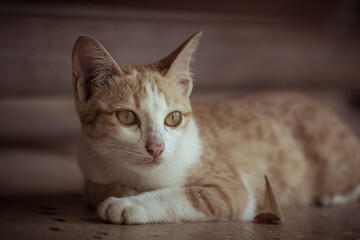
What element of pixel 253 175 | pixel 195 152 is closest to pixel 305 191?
pixel 253 175

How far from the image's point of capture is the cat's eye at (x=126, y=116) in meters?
1.98

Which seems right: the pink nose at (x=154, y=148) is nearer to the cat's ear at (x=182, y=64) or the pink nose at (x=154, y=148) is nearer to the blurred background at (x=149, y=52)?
the cat's ear at (x=182, y=64)

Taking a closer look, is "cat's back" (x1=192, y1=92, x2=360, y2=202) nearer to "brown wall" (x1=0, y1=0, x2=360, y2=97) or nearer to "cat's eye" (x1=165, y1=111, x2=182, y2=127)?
"cat's eye" (x1=165, y1=111, x2=182, y2=127)

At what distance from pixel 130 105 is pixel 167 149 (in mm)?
240

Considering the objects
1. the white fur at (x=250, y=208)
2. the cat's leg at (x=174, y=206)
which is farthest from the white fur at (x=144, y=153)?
the white fur at (x=250, y=208)

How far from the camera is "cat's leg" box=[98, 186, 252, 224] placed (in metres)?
1.90

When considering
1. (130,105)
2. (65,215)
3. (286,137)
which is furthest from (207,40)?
(65,215)

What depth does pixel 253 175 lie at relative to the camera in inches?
102

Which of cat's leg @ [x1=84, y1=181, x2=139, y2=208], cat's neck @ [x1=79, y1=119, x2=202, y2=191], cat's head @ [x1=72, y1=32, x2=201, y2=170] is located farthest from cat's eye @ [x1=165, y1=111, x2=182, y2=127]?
cat's leg @ [x1=84, y1=181, x2=139, y2=208]

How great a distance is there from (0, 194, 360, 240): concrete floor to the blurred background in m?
0.40

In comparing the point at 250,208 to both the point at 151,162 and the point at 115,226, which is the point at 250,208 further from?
the point at 115,226

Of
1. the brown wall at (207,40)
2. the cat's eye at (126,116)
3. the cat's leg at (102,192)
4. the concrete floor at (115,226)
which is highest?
the brown wall at (207,40)

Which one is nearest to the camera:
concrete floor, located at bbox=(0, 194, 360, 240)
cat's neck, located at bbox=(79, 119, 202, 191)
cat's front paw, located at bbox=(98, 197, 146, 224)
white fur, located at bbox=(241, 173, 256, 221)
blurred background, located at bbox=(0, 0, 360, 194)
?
concrete floor, located at bbox=(0, 194, 360, 240)

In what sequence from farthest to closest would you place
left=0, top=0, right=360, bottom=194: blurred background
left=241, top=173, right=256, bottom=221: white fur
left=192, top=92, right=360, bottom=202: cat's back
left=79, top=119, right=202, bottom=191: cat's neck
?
left=0, top=0, right=360, bottom=194: blurred background → left=192, top=92, right=360, bottom=202: cat's back → left=241, top=173, right=256, bottom=221: white fur → left=79, top=119, right=202, bottom=191: cat's neck
